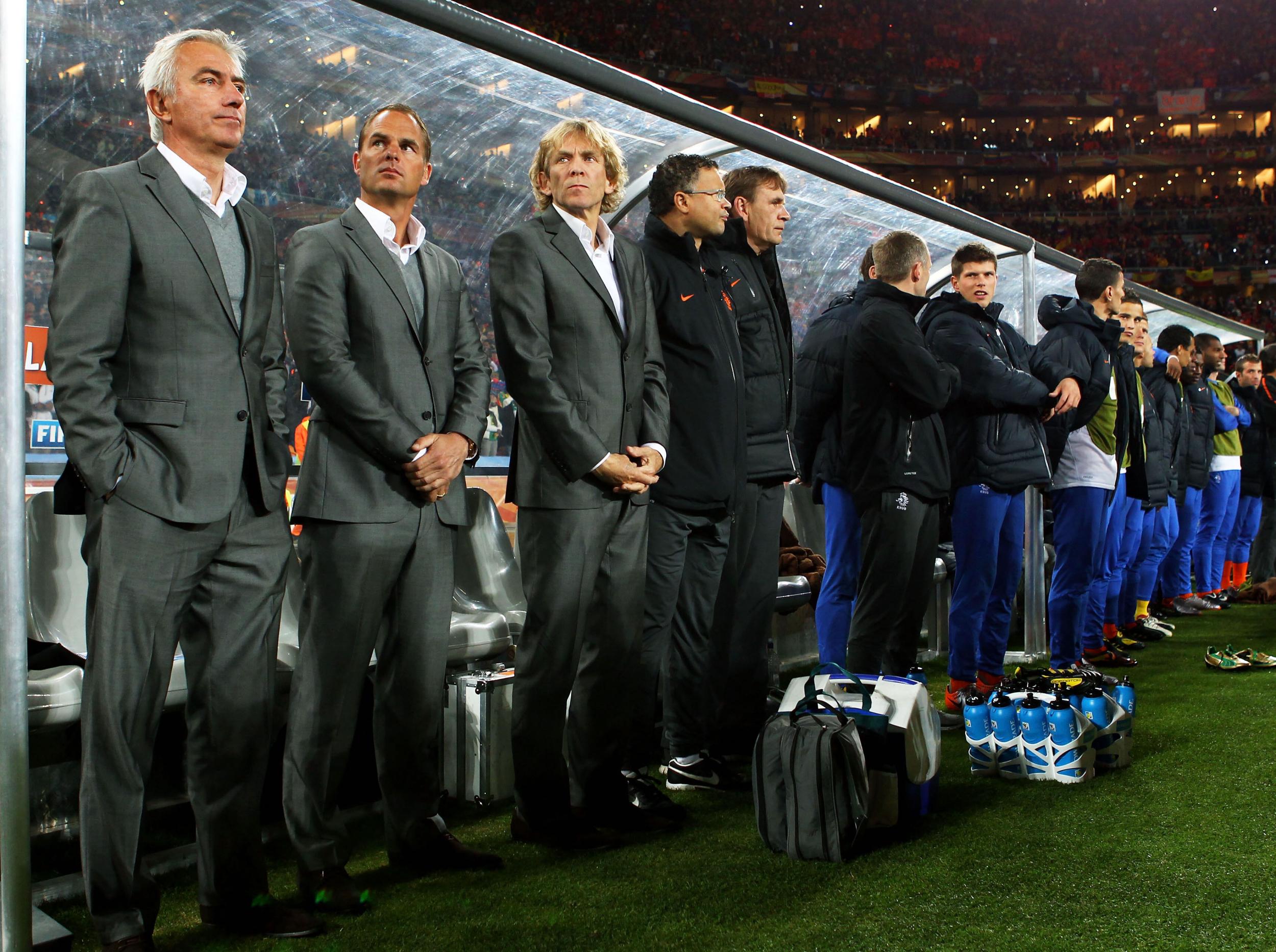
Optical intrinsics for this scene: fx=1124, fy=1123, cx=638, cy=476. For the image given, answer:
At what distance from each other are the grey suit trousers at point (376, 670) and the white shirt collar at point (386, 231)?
2.15ft

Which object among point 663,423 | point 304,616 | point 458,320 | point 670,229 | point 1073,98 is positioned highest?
point 1073,98

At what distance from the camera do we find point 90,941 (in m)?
2.48

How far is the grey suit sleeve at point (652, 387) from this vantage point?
3.23m

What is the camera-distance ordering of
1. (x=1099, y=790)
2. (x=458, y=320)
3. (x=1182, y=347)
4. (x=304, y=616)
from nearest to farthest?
(x=304, y=616) < (x=458, y=320) < (x=1099, y=790) < (x=1182, y=347)

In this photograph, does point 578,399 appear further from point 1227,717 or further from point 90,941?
point 1227,717

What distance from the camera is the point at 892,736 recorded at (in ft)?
10.5

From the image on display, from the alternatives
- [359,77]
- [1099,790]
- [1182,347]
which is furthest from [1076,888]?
[1182,347]

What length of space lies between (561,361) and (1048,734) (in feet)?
6.67

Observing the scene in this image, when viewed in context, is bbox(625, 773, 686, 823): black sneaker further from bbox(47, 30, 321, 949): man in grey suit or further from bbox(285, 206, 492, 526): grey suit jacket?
bbox(47, 30, 321, 949): man in grey suit

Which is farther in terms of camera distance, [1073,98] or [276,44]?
[1073,98]

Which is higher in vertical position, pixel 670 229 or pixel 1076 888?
pixel 670 229

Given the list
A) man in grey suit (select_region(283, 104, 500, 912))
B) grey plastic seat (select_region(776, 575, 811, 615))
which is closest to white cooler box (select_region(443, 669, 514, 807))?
man in grey suit (select_region(283, 104, 500, 912))

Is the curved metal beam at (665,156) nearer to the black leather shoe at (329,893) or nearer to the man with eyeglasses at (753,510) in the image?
the man with eyeglasses at (753,510)

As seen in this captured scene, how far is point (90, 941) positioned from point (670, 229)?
2539 millimetres
